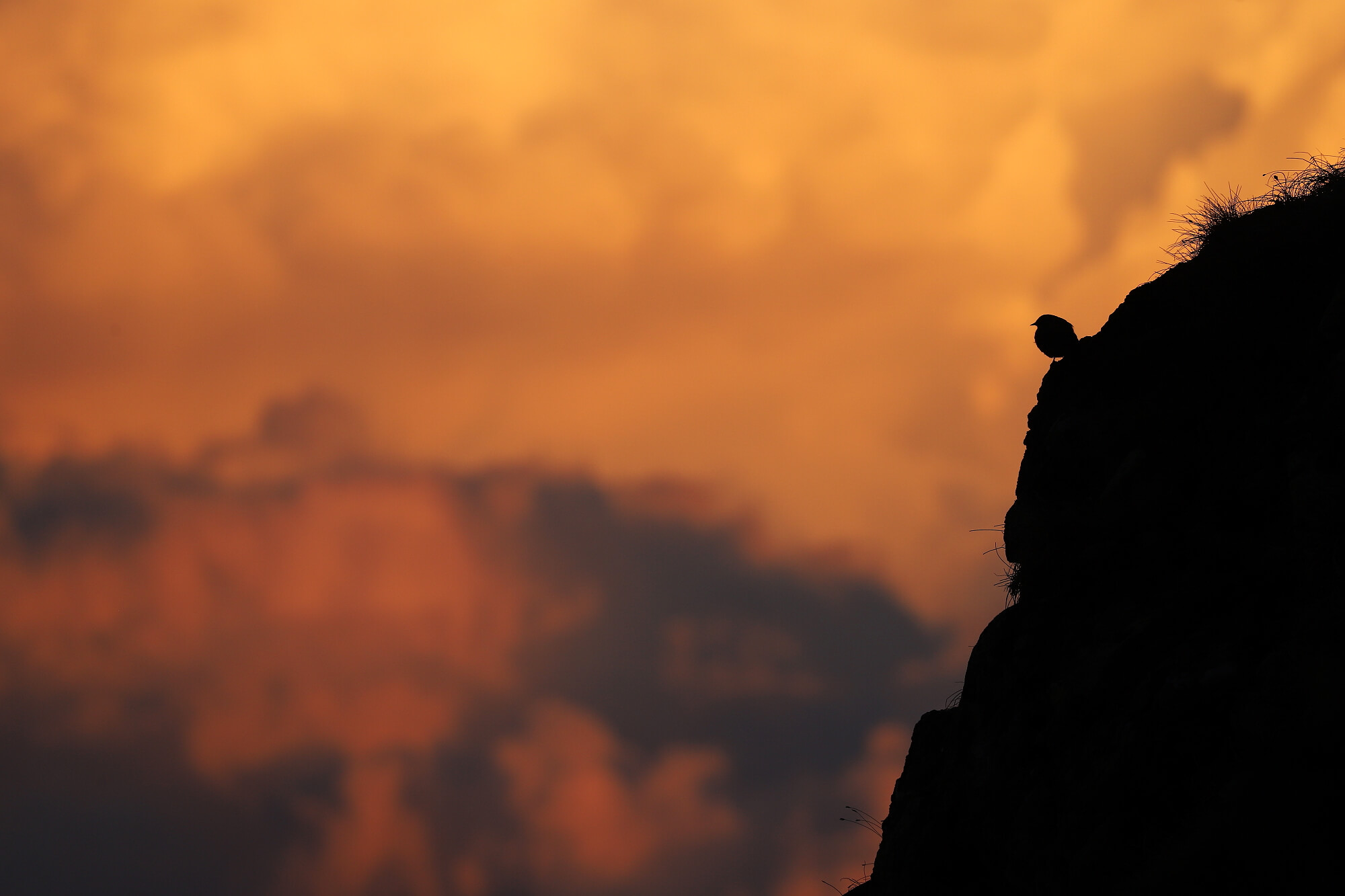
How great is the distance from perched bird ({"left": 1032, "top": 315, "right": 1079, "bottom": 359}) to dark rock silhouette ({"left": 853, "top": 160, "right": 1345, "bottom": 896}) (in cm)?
22

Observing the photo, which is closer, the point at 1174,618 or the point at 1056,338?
the point at 1174,618

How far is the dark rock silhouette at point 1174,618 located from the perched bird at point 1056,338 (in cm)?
22

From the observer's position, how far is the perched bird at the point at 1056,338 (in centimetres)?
1725

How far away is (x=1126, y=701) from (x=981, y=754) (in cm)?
307

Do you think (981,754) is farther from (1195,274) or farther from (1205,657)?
(1195,274)

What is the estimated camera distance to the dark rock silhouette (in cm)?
995

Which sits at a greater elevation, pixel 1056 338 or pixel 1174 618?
pixel 1056 338

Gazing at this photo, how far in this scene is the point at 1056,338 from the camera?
17250 millimetres

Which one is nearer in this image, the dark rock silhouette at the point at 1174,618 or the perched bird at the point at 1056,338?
the dark rock silhouette at the point at 1174,618

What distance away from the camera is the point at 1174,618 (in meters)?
12.1

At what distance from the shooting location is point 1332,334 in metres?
12.1

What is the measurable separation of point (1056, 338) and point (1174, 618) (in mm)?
6506

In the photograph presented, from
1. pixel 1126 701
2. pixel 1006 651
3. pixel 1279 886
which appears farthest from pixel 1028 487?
pixel 1279 886

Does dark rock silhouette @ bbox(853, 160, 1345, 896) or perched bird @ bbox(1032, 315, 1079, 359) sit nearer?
dark rock silhouette @ bbox(853, 160, 1345, 896)
